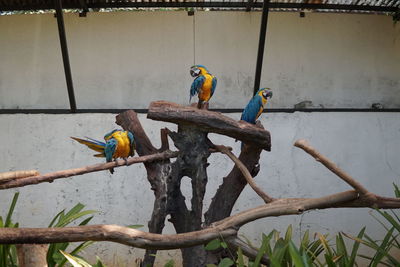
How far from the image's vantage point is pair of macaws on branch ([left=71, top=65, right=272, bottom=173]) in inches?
119

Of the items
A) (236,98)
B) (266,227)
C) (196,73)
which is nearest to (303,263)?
(196,73)

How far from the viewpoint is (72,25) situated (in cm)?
541

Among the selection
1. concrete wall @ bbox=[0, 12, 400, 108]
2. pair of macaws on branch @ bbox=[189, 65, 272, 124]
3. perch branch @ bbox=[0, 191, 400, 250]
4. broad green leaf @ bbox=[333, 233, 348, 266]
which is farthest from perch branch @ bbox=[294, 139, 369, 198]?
concrete wall @ bbox=[0, 12, 400, 108]

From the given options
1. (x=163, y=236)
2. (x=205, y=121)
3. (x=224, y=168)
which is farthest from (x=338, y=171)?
(x=224, y=168)

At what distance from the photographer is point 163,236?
80.4 inches

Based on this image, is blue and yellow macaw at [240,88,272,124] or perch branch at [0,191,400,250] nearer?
perch branch at [0,191,400,250]

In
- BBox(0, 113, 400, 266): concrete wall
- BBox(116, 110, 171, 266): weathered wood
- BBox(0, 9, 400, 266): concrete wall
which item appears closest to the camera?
BBox(116, 110, 171, 266): weathered wood

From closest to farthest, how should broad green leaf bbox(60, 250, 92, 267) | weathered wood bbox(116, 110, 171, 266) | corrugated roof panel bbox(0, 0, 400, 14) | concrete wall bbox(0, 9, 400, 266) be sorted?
1. broad green leaf bbox(60, 250, 92, 267)
2. weathered wood bbox(116, 110, 171, 266)
3. concrete wall bbox(0, 9, 400, 266)
4. corrugated roof panel bbox(0, 0, 400, 14)

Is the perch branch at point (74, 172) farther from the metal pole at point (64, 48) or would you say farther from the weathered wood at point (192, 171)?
the metal pole at point (64, 48)

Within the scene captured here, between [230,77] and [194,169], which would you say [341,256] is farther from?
[230,77]

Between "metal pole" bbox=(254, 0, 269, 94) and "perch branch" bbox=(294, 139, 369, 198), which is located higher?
"metal pole" bbox=(254, 0, 269, 94)

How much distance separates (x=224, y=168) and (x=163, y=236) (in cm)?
273

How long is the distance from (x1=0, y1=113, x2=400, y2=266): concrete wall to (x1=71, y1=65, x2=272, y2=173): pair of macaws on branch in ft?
4.55

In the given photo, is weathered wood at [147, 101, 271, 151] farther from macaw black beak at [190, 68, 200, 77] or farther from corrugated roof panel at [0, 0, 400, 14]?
corrugated roof panel at [0, 0, 400, 14]
